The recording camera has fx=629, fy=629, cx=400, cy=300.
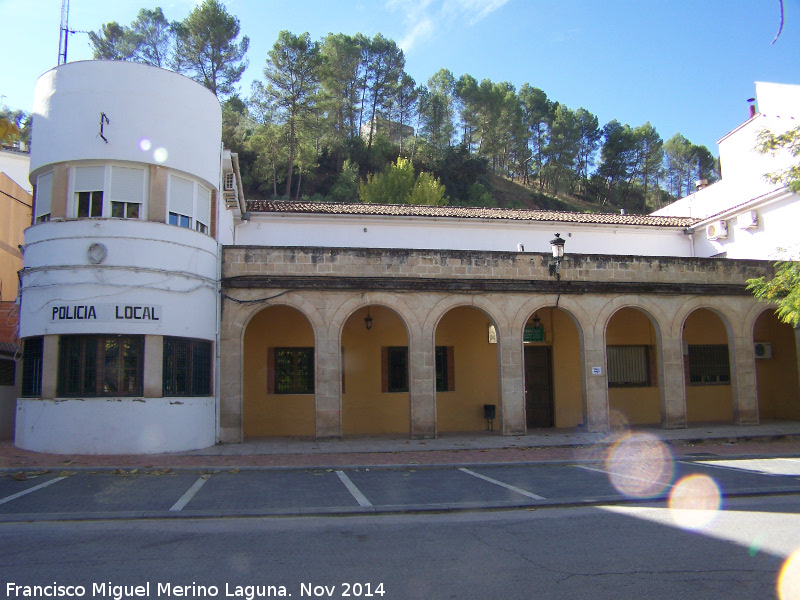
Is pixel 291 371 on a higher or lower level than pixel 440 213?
lower

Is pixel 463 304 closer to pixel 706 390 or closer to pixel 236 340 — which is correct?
pixel 236 340

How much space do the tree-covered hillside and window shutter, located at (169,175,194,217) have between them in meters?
22.2

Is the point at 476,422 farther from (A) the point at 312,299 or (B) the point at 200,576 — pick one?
(B) the point at 200,576

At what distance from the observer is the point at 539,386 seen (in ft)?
63.3

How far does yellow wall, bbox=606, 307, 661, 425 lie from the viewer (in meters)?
19.4

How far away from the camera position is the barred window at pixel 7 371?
16.0m

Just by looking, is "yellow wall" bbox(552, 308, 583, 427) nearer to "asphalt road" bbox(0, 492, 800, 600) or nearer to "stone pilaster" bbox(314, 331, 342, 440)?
"stone pilaster" bbox(314, 331, 342, 440)

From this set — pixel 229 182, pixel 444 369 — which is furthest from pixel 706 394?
pixel 229 182

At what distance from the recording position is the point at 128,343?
535 inches

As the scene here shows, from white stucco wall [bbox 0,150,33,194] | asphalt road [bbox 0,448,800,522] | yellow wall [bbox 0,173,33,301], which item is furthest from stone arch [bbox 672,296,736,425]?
white stucco wall [bbox 0,150,33,194]

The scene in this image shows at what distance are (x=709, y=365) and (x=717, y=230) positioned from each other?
21.6 feet

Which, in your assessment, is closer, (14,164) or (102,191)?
(102,191)

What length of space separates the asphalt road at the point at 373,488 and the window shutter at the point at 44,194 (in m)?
6.09

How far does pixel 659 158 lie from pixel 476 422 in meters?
54.5
